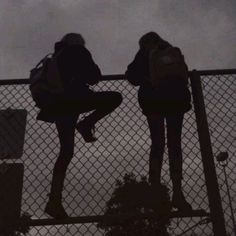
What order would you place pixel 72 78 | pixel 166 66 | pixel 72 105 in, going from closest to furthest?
pixel 72 105 < pixel 72 78 < pixel 166 66

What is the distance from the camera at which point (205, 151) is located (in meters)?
4.18

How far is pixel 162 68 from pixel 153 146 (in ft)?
2.83

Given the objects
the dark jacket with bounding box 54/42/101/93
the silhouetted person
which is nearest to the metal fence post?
the silhouetted person

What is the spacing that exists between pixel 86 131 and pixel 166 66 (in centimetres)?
113

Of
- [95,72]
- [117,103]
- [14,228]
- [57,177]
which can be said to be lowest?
[14,228]

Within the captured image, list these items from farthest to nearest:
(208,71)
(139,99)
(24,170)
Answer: (208,71), (139,99), (24,170)

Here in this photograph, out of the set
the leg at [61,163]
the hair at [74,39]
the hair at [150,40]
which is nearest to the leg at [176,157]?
the hair at [150,40]

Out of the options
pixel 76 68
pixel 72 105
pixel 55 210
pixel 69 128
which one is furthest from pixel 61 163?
pixel 76 68

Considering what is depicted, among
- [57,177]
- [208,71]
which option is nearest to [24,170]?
[57,177]

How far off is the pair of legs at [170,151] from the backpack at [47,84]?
108 cm

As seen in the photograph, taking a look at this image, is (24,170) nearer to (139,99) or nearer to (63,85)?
(63,85)

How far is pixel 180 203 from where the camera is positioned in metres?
3.87

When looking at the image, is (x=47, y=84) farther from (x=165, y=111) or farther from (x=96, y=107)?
(x=165, y=111)

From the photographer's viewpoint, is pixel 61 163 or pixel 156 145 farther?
pixel 156 145
